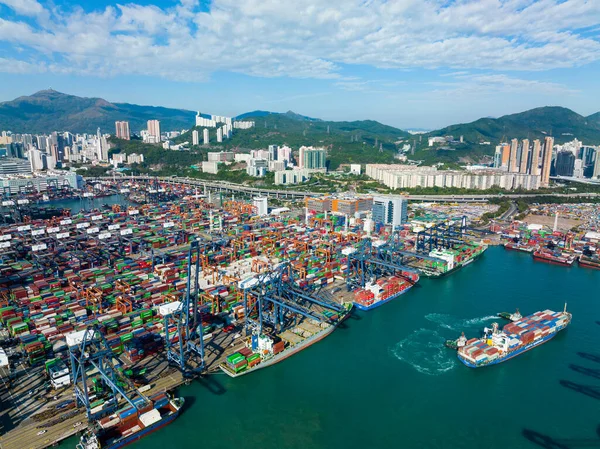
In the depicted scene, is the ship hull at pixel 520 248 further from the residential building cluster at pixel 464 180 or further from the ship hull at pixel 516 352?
the residential building cluster at pixel 464 180

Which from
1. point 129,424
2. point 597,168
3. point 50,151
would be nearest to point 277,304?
point 129,424

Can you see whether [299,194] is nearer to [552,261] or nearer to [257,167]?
[257,167]

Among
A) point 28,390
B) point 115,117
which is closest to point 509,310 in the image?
point 28,390

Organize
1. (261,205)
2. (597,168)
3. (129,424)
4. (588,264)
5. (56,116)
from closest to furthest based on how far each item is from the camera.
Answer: (129,424)
(588,264)
(261,205)
(597,168)
(56,116)

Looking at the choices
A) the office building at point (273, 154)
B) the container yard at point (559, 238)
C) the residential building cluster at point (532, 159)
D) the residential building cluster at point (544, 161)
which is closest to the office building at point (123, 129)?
the office building at point (273, 154)

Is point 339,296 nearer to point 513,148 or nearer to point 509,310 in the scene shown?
point 509,310

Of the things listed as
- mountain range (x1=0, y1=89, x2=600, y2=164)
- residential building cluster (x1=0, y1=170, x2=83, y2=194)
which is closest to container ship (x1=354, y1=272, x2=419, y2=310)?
residential building cluster (x1=0, y1=170, x2=83, y2=194)

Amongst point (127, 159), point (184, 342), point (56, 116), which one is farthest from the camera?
point (56, 116)
